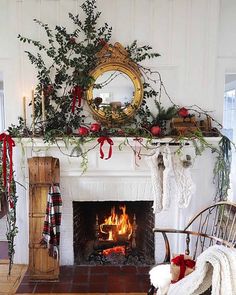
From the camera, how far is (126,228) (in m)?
3.27

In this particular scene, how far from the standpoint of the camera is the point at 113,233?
3301 millimetres

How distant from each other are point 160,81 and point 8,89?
4.77 feet

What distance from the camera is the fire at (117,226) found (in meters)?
3.24

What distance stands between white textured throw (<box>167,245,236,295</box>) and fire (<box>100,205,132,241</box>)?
5.32ft

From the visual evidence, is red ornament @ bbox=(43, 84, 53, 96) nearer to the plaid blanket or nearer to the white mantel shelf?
the white mantel shelf

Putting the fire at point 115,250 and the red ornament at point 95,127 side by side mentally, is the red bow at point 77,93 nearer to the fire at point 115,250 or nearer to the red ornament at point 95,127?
the red ornament at point 95,127

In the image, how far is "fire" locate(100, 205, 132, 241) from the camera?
10.6ft

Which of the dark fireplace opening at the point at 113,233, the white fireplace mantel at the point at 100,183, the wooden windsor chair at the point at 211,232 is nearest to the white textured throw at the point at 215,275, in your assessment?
the wooden windsor chair at the point at 211,232

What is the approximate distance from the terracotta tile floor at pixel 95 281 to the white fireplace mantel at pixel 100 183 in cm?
24

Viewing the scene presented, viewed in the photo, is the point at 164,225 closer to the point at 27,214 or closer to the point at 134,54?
the point at 27,214

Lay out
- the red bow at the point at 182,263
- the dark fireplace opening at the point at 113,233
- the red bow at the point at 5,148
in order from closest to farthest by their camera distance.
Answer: the red bow at the point at 182,263, the red bow at the point at 5,148, the dark fireplace opening at the point at 113,233

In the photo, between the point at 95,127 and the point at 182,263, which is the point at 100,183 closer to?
the point at 95,127

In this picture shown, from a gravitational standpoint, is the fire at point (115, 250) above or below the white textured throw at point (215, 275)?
below

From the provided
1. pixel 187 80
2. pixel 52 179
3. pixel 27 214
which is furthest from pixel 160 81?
pixel 27 214
